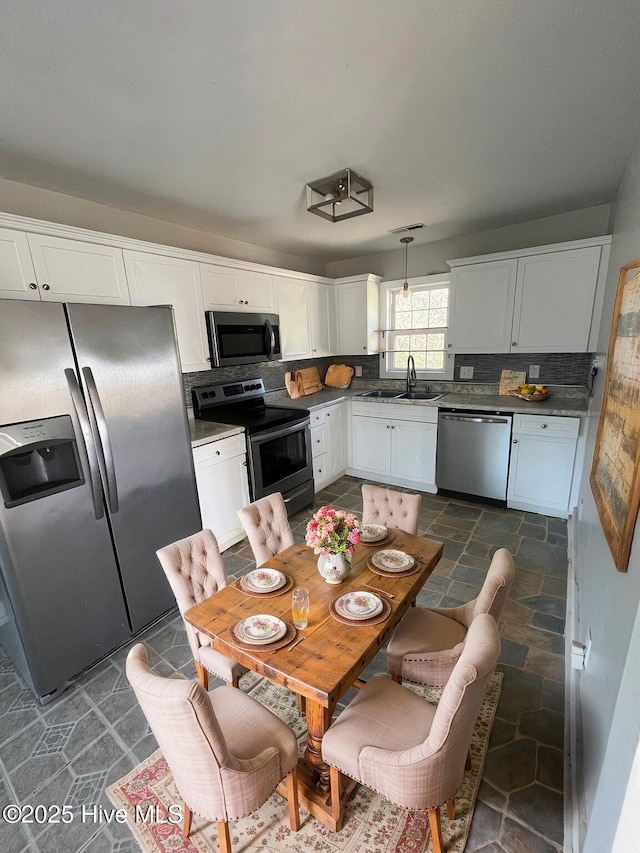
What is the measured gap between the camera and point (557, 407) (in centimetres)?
315

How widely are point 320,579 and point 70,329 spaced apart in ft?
5.52

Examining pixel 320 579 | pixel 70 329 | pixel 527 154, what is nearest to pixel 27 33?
pixel 70 329

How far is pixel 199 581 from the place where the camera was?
65.0 inches

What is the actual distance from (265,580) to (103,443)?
3.67 ft

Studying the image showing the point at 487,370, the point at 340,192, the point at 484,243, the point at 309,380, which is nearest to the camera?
the point at 340,192

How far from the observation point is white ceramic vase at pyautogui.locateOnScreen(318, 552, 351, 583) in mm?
1522

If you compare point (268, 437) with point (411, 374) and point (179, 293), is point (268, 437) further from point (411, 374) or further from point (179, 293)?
point (411, 374)

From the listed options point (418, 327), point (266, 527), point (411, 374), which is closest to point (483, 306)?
point (418, 327)

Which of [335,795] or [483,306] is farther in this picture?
[483,306]

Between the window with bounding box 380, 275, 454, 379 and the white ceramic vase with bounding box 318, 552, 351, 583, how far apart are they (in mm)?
3066

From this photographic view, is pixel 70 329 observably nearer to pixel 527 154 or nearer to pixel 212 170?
pixel 212 170

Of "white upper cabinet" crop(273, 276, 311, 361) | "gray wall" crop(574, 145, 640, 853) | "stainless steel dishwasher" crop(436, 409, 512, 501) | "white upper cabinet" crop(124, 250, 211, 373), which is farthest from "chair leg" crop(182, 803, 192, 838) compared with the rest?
"white upper cabinet" crop(273, 276, 311, 361)

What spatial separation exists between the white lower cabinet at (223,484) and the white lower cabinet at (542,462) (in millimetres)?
2498

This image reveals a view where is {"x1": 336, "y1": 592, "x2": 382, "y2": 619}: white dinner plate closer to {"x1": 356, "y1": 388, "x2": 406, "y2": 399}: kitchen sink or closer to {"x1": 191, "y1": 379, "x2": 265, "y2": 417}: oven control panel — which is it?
{"x1": 191, "y1": 379, "x2": 265, "y2": 417}: oven control panel
